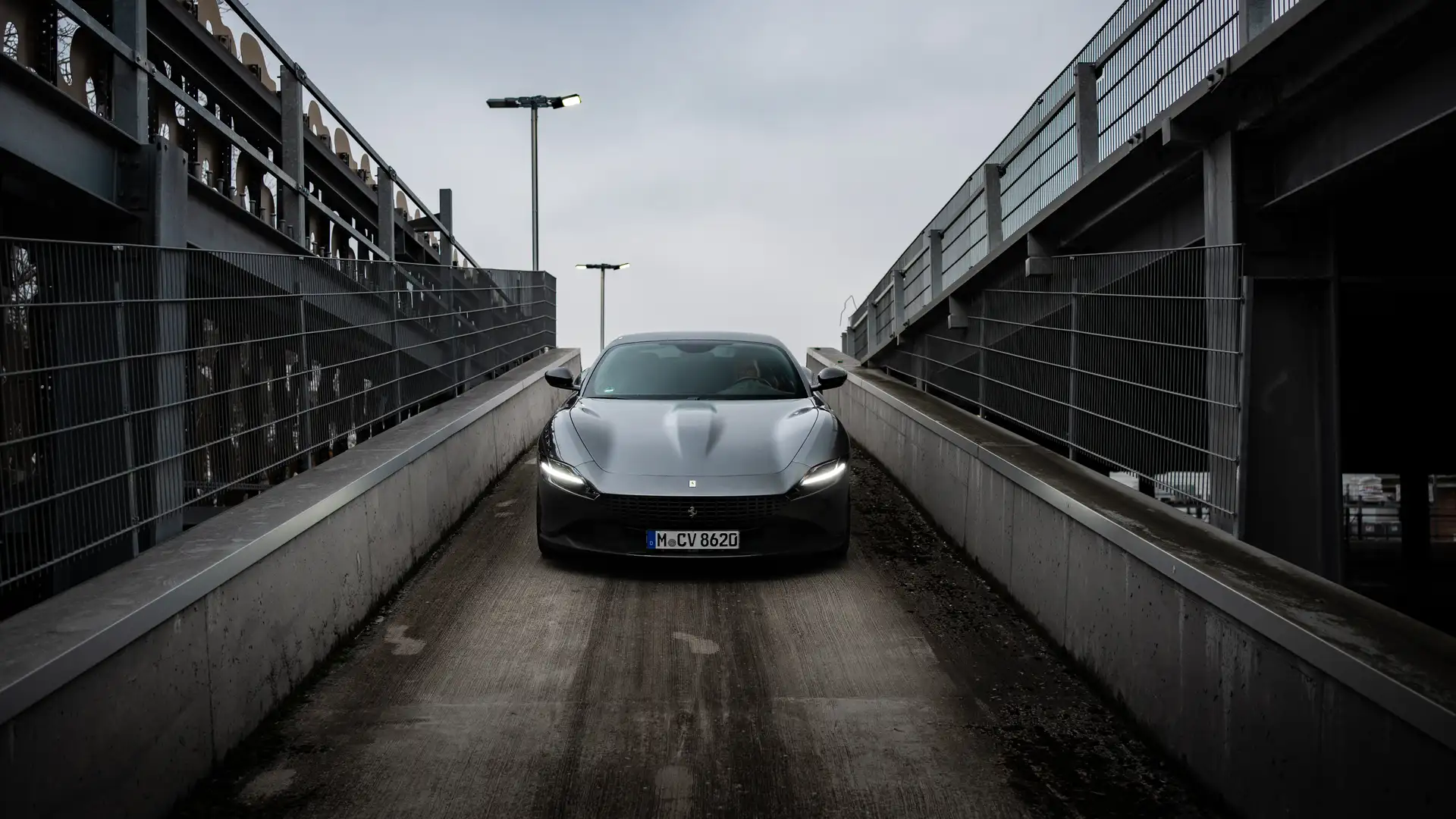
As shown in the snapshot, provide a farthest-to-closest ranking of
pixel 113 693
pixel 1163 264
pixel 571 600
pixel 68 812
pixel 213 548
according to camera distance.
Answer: pixel 571 600, pixel 1163 264, pixel 213 548, pixel 113 693, pixel 68 812

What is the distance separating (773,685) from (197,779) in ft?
7.72

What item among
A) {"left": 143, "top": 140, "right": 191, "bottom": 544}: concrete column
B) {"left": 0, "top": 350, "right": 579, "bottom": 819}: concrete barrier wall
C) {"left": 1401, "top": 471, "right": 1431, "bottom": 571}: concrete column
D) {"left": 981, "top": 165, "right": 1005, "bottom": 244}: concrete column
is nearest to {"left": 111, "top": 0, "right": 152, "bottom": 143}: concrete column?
{"left": 0, "top": 350, "right": 579, "bottom": 819}: concrete barrier wall

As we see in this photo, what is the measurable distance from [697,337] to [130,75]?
4.24m

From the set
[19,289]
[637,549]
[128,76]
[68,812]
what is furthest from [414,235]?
[68,812]

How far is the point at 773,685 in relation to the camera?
17.5ft

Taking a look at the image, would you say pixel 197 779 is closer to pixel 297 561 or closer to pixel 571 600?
pixel 297 561

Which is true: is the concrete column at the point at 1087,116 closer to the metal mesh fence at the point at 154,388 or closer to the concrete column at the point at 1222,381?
the concrete column at the point at 1222,381

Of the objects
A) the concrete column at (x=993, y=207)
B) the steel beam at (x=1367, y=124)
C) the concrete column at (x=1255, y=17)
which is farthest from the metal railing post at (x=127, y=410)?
the concrete column at (x=993, y=207)

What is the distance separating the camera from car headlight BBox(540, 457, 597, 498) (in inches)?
287

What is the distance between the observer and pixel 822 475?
24.5 ft

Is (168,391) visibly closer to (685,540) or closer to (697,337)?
(685,540)

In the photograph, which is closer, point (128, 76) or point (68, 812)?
point (68, 812)

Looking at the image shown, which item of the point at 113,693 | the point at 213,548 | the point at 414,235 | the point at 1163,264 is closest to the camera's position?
the point at 113,693

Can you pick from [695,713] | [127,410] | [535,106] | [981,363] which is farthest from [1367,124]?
[535,106]
